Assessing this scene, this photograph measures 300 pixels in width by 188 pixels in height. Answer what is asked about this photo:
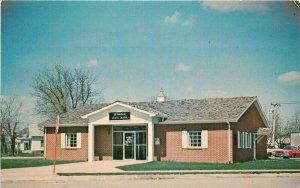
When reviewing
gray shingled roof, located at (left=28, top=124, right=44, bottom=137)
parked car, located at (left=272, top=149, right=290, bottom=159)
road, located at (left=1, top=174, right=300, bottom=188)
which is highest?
gray shingled roof, located at (left=28, top=124, right=44, bottom=137)

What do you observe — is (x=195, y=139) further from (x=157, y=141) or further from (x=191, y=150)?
(x=157, y=141)

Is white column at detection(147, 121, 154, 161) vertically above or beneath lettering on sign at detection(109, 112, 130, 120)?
beneath

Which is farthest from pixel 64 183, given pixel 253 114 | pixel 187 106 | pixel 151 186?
pixel 253 114

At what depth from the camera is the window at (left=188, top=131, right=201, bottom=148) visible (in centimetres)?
2803

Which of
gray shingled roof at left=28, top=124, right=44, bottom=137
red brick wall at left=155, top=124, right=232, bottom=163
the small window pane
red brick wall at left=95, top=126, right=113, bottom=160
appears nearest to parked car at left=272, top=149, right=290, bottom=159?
red brick wall at left=155, top=124, right=232, bottom=163

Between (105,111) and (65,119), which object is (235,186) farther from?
(65,119)

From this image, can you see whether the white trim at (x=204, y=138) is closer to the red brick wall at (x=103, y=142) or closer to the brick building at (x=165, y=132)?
the brick building at (x=165, y=132)

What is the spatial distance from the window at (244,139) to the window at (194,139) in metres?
2.35

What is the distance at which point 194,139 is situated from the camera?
2814 cm

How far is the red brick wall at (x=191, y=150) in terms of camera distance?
2722 cm

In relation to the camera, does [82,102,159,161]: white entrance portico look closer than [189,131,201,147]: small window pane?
No

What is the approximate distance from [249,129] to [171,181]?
530 inches

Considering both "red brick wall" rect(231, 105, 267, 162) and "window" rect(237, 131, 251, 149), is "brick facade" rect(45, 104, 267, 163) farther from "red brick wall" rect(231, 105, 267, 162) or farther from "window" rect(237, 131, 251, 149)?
"window" rect(237, 131, 251, 149)

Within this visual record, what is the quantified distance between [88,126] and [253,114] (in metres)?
10.5
